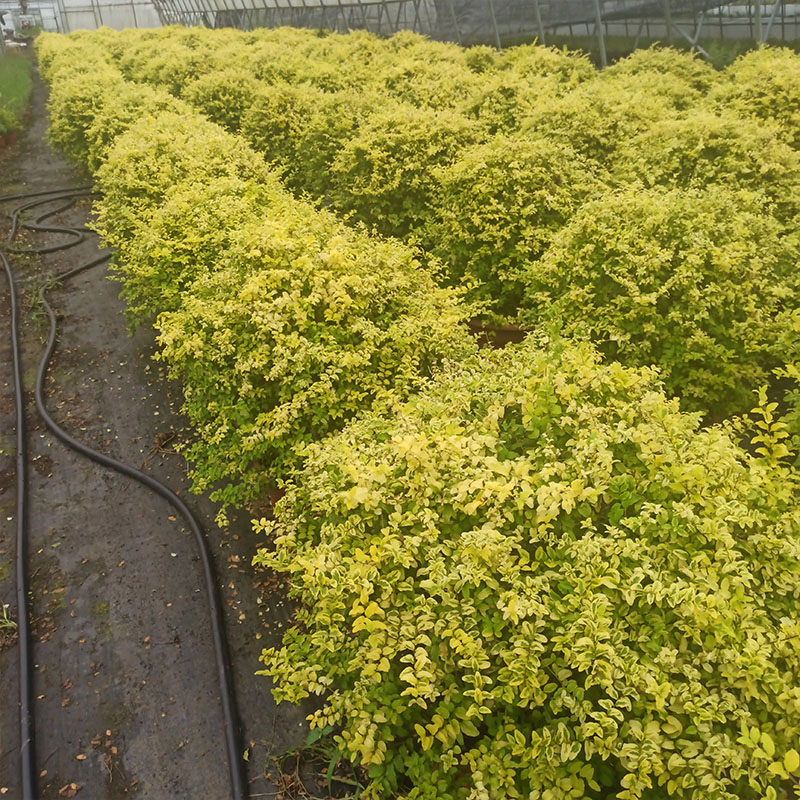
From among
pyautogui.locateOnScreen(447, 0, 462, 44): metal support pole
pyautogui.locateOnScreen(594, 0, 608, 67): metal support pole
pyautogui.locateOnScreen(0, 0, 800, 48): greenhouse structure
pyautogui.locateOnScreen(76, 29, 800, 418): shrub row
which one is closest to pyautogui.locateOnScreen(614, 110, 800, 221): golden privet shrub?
pyautogui.locateOnScreen(76, 29, 800, 418): shrub row

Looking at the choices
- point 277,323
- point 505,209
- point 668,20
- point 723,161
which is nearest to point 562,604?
point 277,323

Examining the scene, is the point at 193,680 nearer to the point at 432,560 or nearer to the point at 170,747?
the point at 170,747

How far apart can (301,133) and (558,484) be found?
33.5 ft

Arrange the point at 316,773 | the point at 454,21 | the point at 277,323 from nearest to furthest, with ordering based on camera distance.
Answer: the point at 316,773 → the point at 277,323 → the point at 454,21

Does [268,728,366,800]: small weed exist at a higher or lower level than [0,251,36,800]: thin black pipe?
lower

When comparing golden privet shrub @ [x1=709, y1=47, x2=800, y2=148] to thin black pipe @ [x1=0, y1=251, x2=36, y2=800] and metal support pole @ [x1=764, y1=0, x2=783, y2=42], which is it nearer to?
metal support pole @ [x1=764, y1=0, x2=783, y2=42]

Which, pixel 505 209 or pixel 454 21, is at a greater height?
pixel 454 21

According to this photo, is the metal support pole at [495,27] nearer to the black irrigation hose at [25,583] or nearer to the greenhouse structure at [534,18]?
the greenhouse structure at [534,18]

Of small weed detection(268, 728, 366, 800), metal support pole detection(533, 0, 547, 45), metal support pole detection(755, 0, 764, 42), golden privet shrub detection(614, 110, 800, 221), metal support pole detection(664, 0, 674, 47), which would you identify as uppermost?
metal support pole detection(533, 0, 547, 45)

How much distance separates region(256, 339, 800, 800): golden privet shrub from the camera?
8.53 feet

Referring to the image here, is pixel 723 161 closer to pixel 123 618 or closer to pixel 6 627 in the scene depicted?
pixel 123 618

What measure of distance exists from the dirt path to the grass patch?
17.4 metres

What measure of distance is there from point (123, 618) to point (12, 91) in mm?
28663

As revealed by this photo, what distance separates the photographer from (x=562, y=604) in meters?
2.84
